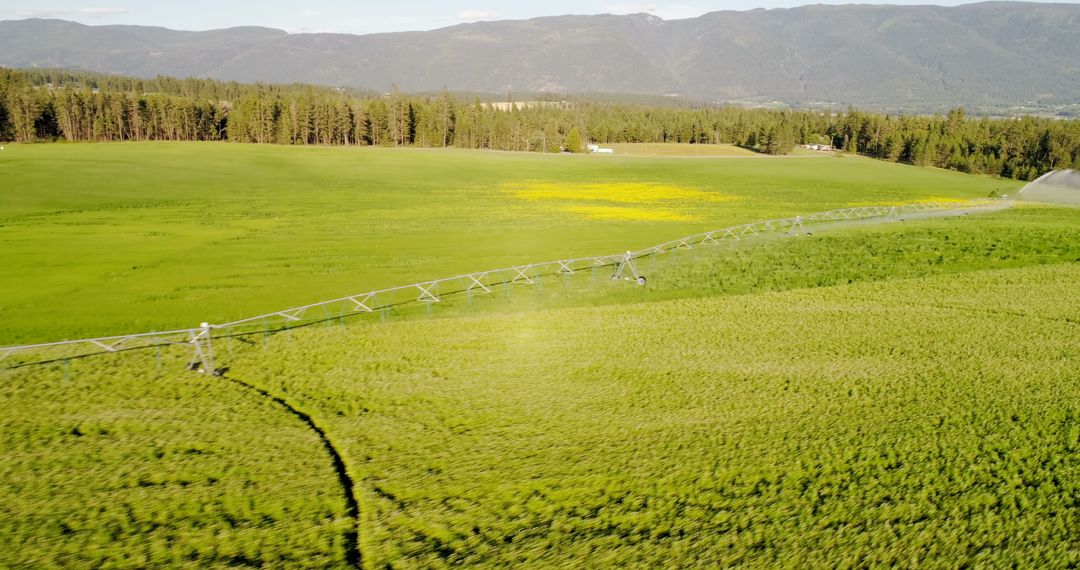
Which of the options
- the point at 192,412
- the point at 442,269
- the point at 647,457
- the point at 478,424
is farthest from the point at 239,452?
the point at 442,269

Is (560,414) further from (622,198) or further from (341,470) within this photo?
(622,198)

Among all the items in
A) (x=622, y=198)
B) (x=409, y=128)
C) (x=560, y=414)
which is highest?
(x=409, y=128)

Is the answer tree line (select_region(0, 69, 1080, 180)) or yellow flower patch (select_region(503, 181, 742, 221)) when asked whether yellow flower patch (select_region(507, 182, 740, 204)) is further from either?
tree line (select_region(0, 69, 1080, 180))

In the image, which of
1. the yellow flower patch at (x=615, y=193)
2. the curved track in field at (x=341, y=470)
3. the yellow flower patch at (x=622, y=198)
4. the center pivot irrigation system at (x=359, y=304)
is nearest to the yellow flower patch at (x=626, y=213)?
the yellow flower patch at (x=622, y=198)

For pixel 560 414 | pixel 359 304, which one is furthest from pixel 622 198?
pixel 560 414

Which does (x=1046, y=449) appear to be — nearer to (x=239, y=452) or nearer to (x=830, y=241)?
(x=239, y=452)

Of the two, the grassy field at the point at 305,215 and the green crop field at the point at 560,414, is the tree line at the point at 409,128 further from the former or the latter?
the green crop field at the point at 560,414

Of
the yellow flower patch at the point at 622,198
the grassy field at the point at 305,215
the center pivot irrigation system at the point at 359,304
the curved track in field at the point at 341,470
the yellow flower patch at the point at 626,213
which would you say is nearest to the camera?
the curved track in field at the point at 341,470
